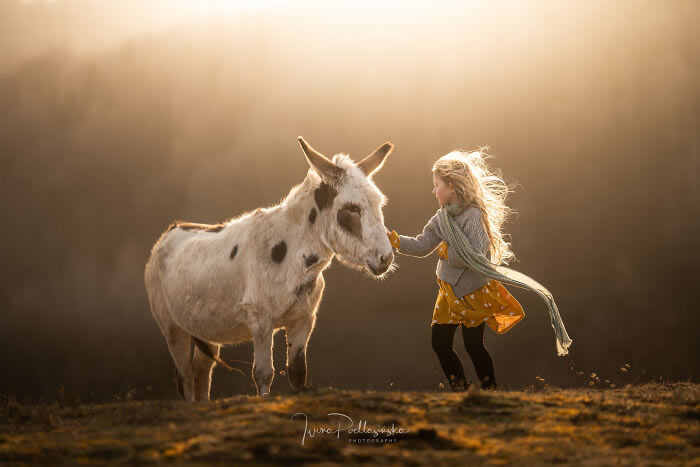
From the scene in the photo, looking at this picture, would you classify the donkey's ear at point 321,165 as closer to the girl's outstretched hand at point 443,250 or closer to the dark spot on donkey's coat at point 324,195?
the dark spot on donkey's coat at point 324,195

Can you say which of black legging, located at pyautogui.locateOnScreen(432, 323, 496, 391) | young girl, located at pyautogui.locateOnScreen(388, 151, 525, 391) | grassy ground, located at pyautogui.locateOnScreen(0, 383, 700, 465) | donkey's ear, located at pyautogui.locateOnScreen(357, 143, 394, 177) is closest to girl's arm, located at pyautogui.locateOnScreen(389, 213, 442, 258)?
young girl, located at pyautogui.locateOnScreen(388, 151, 525, 391)

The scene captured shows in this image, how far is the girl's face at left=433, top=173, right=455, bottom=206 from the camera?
8.36 m

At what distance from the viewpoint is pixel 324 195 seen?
768 centimetres

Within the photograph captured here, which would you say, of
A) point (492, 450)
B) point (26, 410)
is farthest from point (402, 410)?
point (26, 410)

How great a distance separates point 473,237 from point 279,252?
95.3 inches

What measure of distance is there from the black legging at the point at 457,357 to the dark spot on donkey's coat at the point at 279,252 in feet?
7.01

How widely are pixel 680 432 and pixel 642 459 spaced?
121cm

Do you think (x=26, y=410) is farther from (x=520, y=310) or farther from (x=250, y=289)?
(x=520, y=310)

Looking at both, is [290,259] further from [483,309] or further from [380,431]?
[380,431]

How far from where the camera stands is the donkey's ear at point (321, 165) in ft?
24.7

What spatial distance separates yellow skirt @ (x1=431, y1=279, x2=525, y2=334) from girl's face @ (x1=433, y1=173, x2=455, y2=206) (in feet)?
3.58

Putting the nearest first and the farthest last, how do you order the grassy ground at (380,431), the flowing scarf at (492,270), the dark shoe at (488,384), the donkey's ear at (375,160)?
the grassy ground at (380,431), the dark shoe at (488,384), the flowing scarf at (492,270), the donkey's ear at (375,160)

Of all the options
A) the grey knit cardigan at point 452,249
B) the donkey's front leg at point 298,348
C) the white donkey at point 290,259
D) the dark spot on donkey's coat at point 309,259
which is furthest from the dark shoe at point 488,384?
the dark spot on donkey's coat at point 309,259

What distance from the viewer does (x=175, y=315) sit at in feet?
31.9
